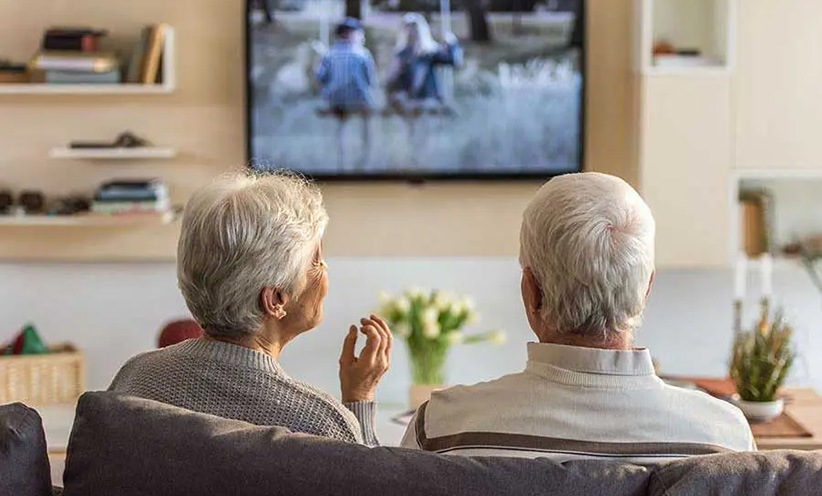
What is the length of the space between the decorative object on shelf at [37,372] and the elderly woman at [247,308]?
225cm

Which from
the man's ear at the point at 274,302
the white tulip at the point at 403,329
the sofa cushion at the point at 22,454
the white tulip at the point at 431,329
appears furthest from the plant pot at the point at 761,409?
the sofa cushion at the point at 22,454

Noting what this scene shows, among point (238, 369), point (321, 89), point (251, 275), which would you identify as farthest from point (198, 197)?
point (321, 89)

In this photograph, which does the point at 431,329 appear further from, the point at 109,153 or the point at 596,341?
the point at 596,341

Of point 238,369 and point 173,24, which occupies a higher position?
point 173,24

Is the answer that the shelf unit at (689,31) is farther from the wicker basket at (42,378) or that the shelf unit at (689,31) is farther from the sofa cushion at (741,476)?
the sofa cushion at (741,476)

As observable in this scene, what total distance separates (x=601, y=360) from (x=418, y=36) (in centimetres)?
276

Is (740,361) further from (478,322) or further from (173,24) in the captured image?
(173,24)

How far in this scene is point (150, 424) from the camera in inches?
71.2

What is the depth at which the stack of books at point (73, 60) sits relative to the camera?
4465mm

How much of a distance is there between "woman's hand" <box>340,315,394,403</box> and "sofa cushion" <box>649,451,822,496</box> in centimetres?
74

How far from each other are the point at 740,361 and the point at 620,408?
1267mm

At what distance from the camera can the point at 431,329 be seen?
436 cm

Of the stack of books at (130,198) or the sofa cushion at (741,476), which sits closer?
the sofa cushion at (741,476)

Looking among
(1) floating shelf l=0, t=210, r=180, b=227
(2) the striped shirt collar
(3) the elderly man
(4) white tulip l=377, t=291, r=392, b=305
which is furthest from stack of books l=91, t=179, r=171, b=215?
(2) the striped shirt collar
